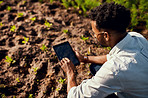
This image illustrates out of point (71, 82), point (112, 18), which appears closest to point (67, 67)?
point (71, 82)

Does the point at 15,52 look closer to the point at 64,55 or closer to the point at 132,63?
the point at 64,55

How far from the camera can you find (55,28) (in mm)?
3689

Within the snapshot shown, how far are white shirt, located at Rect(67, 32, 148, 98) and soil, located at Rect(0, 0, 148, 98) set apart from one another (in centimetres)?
116

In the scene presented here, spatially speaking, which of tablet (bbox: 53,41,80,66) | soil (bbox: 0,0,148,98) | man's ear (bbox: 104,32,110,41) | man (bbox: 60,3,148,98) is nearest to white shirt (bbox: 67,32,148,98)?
man (bbox: 60,3,148,98)

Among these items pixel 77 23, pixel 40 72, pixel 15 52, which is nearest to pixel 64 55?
pixel 40 72

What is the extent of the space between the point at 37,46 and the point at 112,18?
2175 mm

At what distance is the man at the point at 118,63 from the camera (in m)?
1.48

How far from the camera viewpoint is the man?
58.2 inches

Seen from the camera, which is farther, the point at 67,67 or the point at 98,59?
the point at 98,59

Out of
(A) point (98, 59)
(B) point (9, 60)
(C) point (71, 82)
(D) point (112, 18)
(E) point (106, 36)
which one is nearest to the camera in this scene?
(D) point (112, 18)

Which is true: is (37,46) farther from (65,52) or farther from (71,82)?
(71,82)

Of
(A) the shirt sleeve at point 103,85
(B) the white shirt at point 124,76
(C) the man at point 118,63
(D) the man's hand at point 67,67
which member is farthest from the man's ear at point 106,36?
(D) the man's hand at point 67,67

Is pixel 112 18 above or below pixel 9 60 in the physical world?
above

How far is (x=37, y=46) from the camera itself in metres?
3.27
